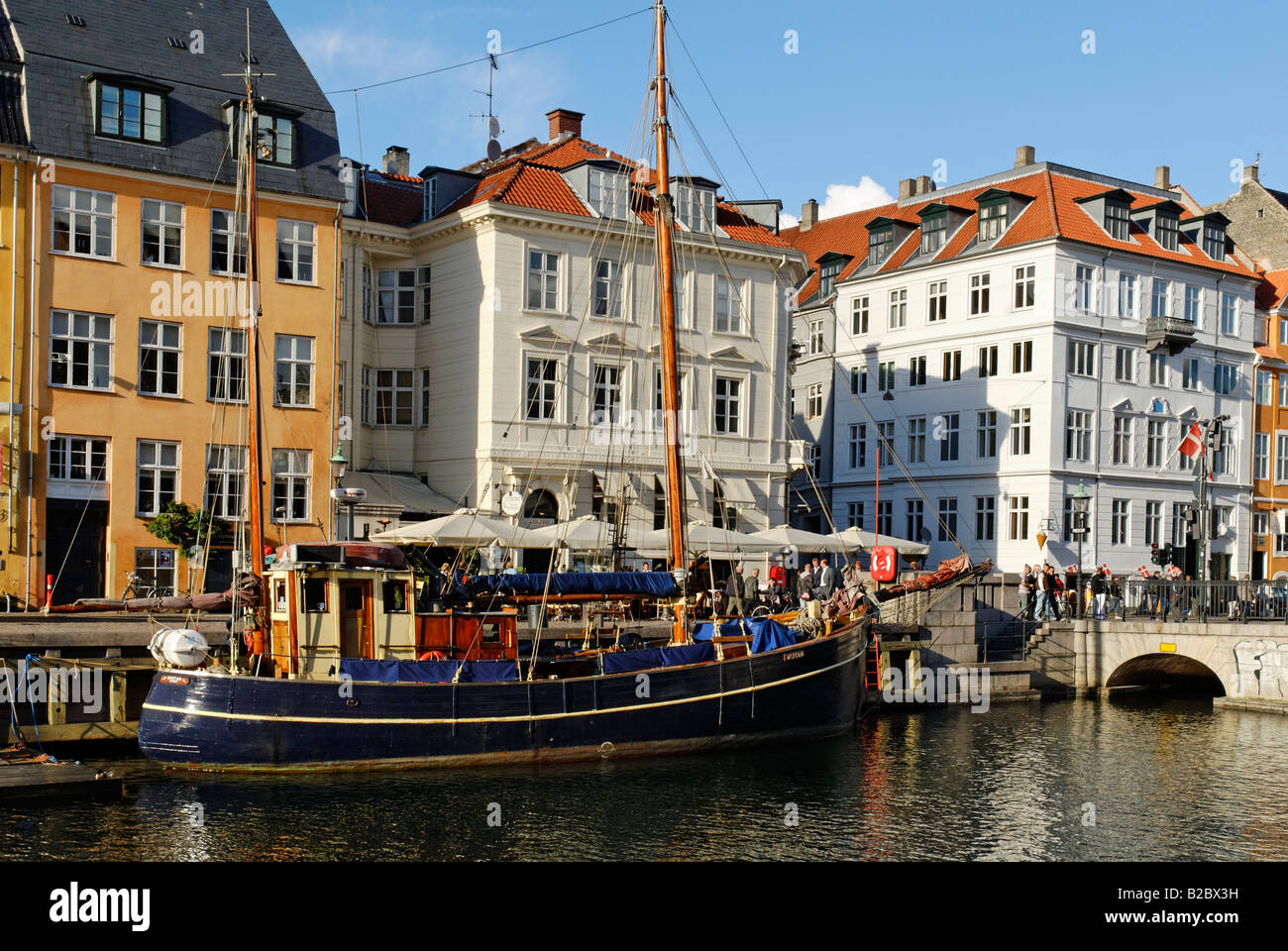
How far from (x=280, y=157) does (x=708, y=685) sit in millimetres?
21490

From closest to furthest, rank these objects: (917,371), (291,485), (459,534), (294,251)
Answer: (459,534)
(291,485)
(294,251)
(917,371)

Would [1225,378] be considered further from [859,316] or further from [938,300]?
[859,316]

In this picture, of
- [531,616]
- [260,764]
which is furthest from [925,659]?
[260,764]

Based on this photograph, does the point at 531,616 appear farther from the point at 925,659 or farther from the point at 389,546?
the point at 925,659

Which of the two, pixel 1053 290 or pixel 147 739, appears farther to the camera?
pixel 1053 290

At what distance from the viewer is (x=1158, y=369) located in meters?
57.7

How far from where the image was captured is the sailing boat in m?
24.9

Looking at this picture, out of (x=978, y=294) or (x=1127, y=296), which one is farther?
(x=1127, y=296)

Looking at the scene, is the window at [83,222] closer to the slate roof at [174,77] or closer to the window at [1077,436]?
the slate roof at [174,77]

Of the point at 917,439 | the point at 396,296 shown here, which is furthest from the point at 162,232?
the point at 917,439

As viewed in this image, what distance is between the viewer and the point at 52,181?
36.4 metres

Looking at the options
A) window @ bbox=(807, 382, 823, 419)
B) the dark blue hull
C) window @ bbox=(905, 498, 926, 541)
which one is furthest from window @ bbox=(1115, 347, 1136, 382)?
the dark blue hull

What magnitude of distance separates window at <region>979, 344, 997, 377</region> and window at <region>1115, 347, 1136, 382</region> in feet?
16.3

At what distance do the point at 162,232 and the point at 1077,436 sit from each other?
1359 inches
